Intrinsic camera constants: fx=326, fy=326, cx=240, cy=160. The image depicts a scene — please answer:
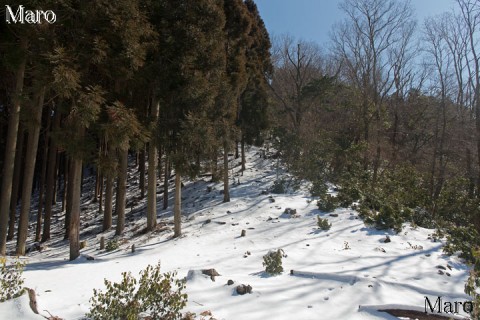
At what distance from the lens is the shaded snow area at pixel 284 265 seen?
185 inches

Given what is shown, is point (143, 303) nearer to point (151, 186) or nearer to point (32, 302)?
point (32, 302)

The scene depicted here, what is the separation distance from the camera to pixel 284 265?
6.85 meters

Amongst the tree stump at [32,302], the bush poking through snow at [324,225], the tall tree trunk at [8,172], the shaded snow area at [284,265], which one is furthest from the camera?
the bush poking through snow at [324,225]

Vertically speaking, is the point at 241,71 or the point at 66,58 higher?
the point at 241,71

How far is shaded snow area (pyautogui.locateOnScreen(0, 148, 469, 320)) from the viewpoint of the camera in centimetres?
471

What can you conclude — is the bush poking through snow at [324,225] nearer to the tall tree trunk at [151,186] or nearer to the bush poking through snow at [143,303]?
the tall tree trunk at [151,186]

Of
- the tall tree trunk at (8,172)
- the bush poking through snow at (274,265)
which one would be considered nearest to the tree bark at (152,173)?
the tall tree trunk at (8,172)

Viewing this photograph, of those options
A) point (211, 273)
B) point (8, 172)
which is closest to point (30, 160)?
point (8, 172)

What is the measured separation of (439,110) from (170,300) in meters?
16.9

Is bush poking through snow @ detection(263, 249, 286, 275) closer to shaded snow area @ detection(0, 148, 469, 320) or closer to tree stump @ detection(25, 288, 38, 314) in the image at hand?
shaded snow area @ detection(0, 148, 469, 320)

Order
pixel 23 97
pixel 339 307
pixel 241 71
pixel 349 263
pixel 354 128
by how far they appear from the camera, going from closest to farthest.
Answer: pixel 339 307 < pixel 349 263 < pixel 23 97 < pixel 241 71 < pixel 354 128

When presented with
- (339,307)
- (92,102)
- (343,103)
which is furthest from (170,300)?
(343,103)

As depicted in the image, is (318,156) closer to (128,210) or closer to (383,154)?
(383,154)

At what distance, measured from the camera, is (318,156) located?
49.5 feet
